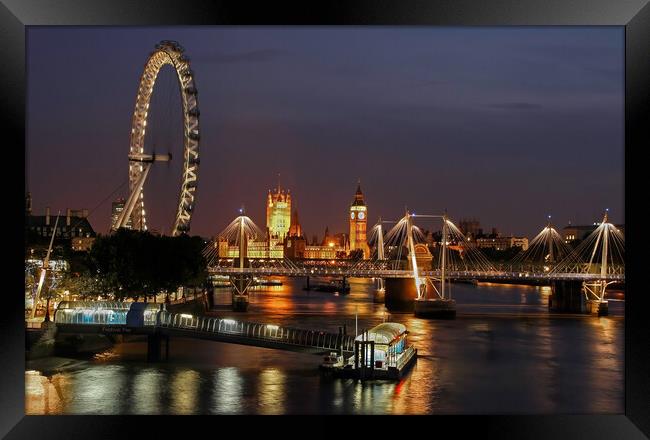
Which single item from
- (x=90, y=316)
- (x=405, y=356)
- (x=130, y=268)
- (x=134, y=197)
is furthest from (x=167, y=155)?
(x=405, y=356)

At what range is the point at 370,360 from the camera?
15133 mm

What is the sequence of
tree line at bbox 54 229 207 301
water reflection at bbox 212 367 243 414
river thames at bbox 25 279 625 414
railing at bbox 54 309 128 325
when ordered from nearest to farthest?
water reflection at bbox 212 367 243 414
river thames at bbox 25 279 625 414
railing at bbox 54 309 128 325
tree line at bbox 54 229 207 301

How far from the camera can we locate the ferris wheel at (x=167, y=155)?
23547 mm

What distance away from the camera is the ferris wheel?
23.5m

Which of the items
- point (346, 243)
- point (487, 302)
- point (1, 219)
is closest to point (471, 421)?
point (1, 219)

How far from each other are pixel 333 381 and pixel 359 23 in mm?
8678

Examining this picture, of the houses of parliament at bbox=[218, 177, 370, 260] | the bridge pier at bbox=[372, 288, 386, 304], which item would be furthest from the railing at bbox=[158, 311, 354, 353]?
the houses of parliament at bbox=[218, 177, 370, 260]

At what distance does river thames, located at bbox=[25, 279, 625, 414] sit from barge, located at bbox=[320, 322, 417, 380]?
26 cm

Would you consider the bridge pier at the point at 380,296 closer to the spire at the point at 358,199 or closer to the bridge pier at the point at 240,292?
the bridge pier at the point at 240,292

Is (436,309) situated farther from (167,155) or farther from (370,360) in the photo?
(370,360)

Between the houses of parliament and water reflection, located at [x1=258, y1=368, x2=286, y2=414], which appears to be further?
the houses of parliament

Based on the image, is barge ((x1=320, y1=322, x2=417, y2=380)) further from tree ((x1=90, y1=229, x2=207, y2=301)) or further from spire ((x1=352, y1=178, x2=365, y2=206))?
spire ((x1=352, y1=178, x2=365, y2=206))

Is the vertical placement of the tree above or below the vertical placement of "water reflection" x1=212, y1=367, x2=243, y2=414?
above

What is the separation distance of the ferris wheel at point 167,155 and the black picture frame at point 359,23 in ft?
53.7
